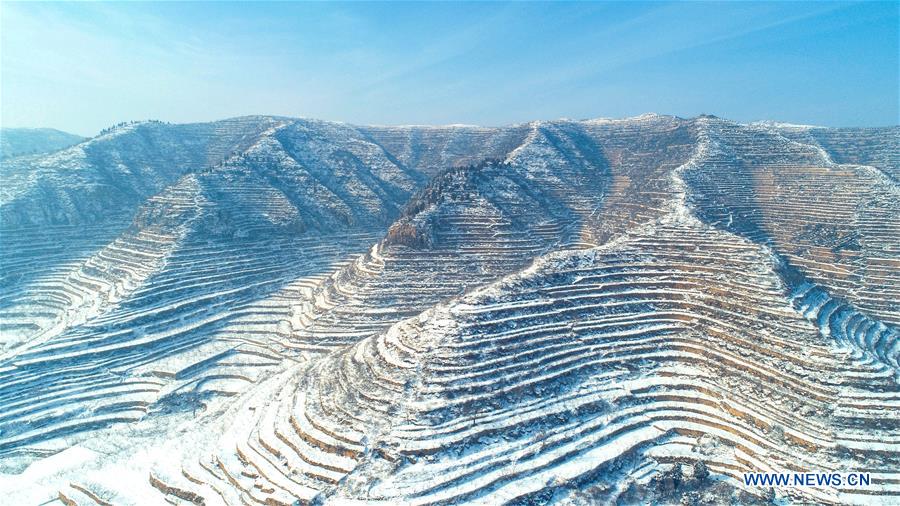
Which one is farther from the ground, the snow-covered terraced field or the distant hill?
the distant hill

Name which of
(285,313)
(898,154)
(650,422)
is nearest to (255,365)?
(285,313)

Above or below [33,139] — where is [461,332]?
below

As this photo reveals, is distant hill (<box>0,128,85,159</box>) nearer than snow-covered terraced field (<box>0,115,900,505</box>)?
No

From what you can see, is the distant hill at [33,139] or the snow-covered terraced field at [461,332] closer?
the snow-covered terraced field at [461,332]

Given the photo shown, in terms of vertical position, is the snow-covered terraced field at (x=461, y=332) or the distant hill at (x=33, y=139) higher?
the distant hill at (x=33, y=139)

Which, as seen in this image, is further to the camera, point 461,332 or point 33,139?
point 33,139
